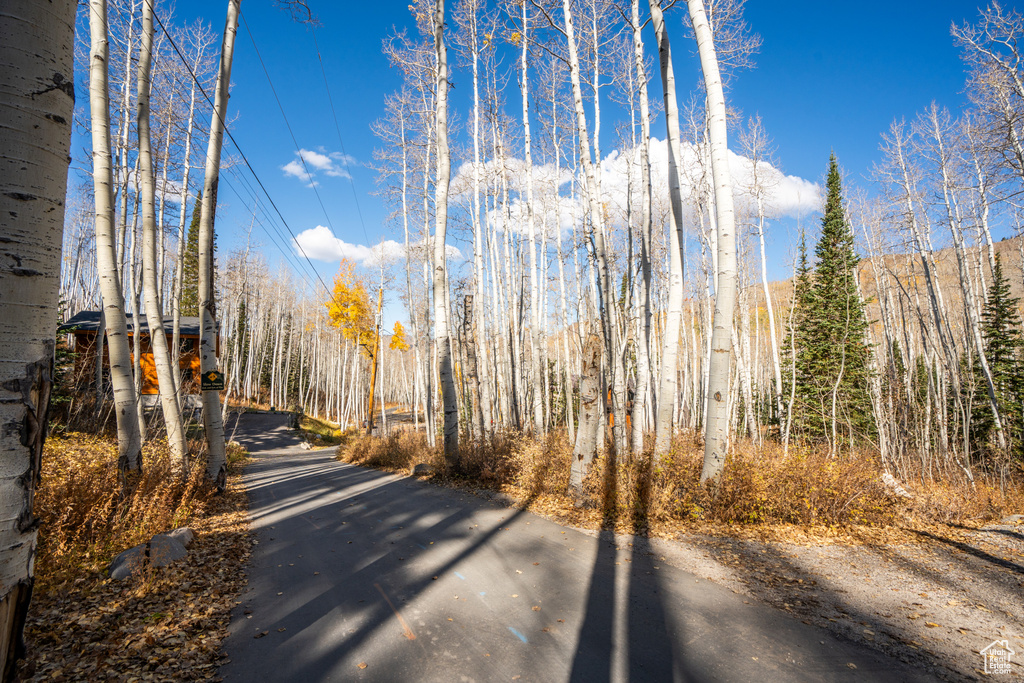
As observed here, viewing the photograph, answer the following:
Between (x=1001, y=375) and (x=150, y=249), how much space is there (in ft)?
79.3

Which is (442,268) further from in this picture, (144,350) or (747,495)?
(144,350)

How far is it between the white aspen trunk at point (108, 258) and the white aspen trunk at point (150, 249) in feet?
3.57

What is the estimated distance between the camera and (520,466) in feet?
30.4

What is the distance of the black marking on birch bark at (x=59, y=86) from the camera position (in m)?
1.55

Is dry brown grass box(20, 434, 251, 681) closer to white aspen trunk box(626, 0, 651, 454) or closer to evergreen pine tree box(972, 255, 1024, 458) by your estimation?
white aspen trunk box(626, 0, 651, 454)

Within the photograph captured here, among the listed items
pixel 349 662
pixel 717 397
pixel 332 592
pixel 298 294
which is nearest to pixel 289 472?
pixel 332 592

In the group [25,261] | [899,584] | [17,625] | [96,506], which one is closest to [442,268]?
[96,506]

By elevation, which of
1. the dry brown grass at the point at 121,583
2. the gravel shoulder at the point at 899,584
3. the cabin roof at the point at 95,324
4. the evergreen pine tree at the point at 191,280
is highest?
the evergreen pine tree at the point at 191,280

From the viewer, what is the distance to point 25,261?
4.81 ft

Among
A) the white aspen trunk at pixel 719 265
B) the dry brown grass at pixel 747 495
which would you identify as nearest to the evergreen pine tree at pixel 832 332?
the dry brown grass at pixel 747 495

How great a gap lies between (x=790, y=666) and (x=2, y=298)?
4.90 m

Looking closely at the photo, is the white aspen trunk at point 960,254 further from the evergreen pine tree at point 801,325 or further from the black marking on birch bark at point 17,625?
the black marking on birch bark at point 17,625

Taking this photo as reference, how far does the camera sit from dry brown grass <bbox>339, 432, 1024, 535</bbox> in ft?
21.3

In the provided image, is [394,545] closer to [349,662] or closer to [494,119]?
[349,662]
